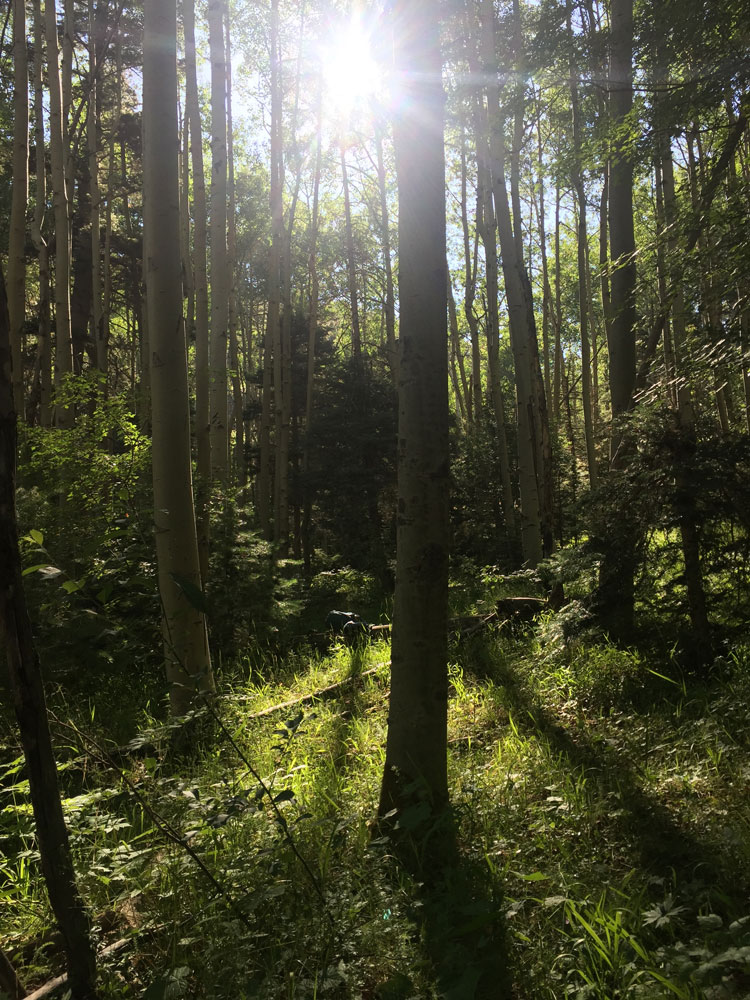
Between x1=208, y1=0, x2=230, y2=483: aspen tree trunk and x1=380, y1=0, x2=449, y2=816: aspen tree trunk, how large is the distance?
17.4ft

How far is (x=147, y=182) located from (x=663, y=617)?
5.30m

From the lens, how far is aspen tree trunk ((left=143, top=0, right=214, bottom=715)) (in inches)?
165

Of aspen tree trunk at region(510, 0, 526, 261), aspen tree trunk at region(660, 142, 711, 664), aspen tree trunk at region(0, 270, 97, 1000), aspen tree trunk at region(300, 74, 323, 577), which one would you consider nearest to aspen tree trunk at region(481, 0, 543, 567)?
aspen tree trunk at region(510, 0, 526, 261)

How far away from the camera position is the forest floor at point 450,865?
2119mm

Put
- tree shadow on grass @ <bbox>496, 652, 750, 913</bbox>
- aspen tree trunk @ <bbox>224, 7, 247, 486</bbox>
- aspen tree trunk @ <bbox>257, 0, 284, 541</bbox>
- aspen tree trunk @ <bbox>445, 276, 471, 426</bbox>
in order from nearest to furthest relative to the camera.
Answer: tree shadow on grass @ <bbox>496, 652, 750, 913</bbox>, aspen tree trunk @ <bbox>224, 7, 247, 486</bbox>, aspen tree trunk @ <bbox>257, 0, 284, 541</bbox>, aspen tree trunk @ <bbox>445, 276, 471, 426</bbox>

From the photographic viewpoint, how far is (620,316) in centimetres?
598

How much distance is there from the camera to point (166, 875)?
282 centimetres

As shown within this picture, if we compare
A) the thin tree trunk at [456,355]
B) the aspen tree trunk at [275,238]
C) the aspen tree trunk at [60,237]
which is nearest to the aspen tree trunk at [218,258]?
the aspen tree trunk at [60,237]

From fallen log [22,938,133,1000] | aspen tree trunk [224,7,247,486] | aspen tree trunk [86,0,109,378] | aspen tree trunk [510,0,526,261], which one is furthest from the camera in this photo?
aspen tree trunk [224,7,247,486]

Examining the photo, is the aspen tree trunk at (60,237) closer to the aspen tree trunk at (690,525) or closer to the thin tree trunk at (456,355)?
the aspen tree trunk at (690,525)

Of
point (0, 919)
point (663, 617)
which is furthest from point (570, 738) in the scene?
point (0, 919)

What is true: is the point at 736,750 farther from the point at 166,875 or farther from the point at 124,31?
the point at 124,31

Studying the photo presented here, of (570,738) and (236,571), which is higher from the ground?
(236,571)

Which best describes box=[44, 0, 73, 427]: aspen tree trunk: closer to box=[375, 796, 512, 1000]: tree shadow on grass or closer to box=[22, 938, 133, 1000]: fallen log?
box=[22, 938, 133, 1000]: fallen log
